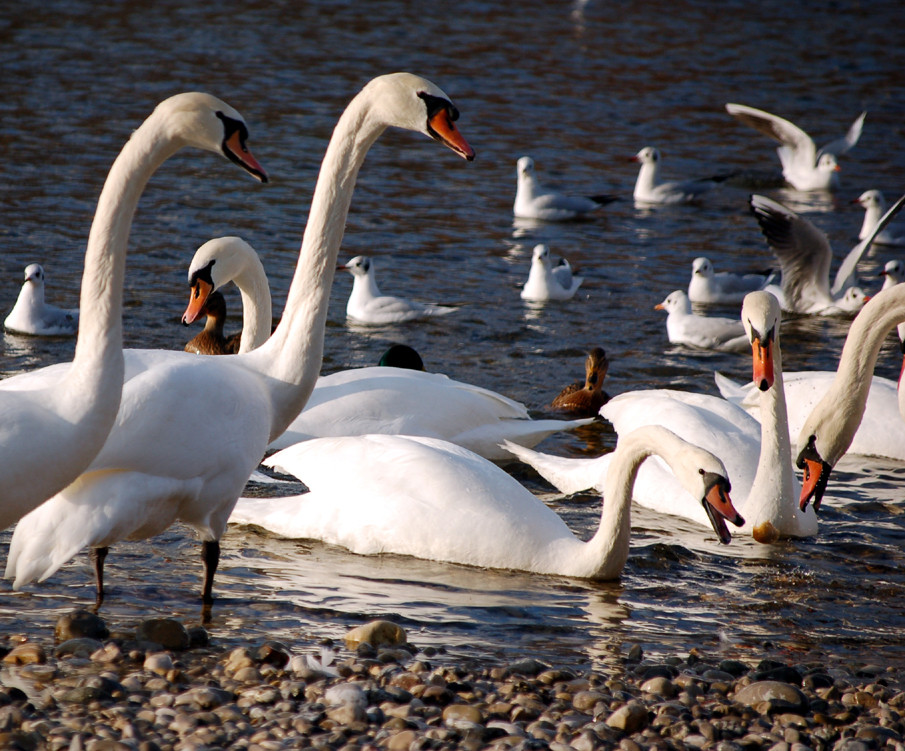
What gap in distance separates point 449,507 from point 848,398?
6.75 ft

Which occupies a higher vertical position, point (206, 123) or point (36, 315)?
point (206, 123)

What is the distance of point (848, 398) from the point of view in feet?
22.3

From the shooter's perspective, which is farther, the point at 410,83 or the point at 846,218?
the point at 846,218

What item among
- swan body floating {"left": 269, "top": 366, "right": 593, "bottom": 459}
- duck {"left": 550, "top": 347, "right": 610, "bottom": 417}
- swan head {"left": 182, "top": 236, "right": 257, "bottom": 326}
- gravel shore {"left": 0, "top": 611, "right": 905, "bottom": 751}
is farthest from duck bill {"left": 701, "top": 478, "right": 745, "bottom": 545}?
duck {"left": 550, "top": 347, "right": 610, "bottom": 417}

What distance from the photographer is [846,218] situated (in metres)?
17.5

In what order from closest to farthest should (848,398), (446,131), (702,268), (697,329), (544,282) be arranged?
(446,131) < (848,398) < (697,329) < (544,282) < (702,268)

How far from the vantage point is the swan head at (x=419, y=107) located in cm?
556

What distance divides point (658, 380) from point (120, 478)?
6309 millimetres

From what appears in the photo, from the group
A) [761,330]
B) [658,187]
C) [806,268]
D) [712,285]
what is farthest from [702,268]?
[761,330]

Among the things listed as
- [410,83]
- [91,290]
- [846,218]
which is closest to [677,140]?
[846,218]

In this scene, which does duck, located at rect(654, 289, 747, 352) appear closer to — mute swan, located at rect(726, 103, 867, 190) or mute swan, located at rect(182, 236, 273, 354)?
mute swan, located at rect(182, 236, 273, 354)

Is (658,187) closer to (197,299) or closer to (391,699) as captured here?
(197,299)

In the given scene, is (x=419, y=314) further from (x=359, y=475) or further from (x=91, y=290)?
(x=91, y=290)

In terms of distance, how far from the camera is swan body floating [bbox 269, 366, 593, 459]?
8.16m
